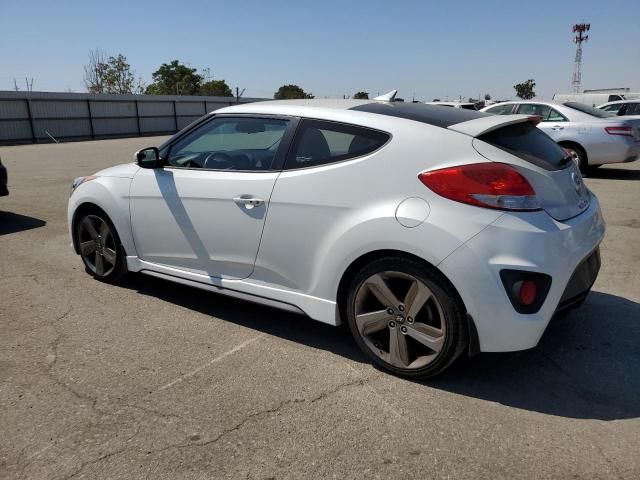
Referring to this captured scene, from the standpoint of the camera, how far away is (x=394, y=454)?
2443mm

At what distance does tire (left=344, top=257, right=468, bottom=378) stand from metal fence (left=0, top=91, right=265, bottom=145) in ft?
101

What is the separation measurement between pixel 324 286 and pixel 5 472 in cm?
184

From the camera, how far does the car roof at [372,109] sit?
3.23m

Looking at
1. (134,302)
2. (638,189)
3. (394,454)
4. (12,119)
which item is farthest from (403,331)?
(12,119)

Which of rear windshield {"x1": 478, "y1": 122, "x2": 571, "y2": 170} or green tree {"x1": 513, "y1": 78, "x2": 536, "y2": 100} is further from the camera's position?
green tree {"x1": 513, "y1": 78, "x2": 536, "y2": 100}

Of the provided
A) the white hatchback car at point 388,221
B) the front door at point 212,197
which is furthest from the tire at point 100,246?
the white hatchback car at point 388,221

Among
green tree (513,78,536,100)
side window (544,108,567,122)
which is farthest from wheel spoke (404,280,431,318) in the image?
green tree (513,78,536,100)

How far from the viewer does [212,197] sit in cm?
366

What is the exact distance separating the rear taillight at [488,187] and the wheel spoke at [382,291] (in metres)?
0.60

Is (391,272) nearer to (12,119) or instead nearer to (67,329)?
(67,329)

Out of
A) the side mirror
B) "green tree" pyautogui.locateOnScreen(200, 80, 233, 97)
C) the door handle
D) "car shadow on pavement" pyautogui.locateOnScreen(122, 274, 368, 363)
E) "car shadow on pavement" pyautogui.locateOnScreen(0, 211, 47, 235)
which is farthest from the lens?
"green tree" pyautogui.locateOnScreen(200, 80, 233, 97)

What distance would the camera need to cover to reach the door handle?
3424mm

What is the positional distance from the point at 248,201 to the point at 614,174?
1101cm

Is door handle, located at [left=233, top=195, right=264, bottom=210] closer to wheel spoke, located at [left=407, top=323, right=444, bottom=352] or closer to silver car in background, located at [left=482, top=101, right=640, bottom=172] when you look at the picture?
wheel spoke, located at [left=407, top=323, right=444, bottom=352]
